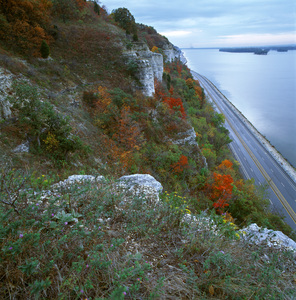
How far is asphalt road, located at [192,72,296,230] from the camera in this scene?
32219 millimetres

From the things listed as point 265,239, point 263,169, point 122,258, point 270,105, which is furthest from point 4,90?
point 270,105

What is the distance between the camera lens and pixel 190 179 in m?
23.3

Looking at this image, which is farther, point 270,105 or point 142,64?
point 270,105

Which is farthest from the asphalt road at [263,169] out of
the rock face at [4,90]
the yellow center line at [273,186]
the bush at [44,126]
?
the rock face at [4,90]

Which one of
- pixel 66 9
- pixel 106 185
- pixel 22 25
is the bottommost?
pixel 106 185

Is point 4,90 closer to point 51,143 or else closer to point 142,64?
point 51,143

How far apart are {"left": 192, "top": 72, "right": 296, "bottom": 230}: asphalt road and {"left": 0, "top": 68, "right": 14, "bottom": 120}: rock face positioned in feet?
105

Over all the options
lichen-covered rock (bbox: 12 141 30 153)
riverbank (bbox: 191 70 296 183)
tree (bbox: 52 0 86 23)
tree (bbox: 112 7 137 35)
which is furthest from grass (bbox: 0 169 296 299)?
riverbank (bbox: 191 70 296 183)

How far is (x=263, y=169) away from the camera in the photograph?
135ft

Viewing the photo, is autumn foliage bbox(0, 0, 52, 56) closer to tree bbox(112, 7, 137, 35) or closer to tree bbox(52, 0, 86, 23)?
tree bbox(52, 0, 86, 23)

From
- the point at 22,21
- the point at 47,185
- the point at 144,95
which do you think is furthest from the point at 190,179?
the point at 22,21

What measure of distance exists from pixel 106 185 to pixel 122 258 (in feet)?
8.06

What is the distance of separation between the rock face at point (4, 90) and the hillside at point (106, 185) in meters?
0.07

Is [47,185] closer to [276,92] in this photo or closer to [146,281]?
[146,281]
